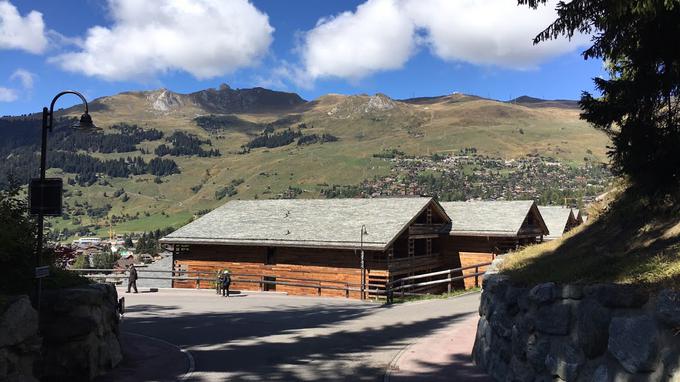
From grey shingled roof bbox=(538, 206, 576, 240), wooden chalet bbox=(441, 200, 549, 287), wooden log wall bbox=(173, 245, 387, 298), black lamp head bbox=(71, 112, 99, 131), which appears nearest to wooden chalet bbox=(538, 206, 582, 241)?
grey shingled roof bbox=(538, 206, 576, 240)

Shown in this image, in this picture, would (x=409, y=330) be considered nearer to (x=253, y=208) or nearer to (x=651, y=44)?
(x=651, y=44)

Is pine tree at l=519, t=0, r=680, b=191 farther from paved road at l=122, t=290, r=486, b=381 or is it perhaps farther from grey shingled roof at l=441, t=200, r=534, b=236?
grey shingled roof at l=441, t=200, r=534, b=236

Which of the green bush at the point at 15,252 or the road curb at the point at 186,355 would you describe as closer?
the green bush at the point at 15,252

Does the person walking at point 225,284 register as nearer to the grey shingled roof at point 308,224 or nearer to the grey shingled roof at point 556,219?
the grey shingled roof at point 308,224

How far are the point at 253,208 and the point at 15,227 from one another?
2824cm

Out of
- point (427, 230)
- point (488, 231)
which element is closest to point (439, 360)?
point (427, 230)

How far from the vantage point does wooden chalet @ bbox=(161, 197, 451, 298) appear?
31.0m

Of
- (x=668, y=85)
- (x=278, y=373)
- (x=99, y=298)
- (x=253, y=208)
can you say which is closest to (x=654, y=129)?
(x=668, y=85)

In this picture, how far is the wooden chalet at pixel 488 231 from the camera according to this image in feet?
114

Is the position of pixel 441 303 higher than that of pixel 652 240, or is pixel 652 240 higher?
pixel 652 240

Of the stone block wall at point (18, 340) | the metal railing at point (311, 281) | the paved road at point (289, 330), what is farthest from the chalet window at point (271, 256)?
the stone block wall at point (18, 340)

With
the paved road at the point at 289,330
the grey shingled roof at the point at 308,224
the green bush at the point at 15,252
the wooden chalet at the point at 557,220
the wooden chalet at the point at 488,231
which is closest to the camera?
the green bush at the point at 15,252

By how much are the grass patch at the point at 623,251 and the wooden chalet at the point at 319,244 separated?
15849 millimetres

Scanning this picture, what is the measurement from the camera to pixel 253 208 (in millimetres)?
39625
